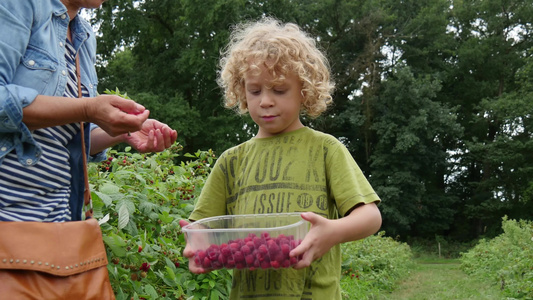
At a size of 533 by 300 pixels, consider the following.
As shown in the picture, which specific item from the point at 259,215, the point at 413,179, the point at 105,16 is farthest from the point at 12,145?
the point at 413,179

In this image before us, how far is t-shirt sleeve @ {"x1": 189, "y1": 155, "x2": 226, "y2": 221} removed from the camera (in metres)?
1.81

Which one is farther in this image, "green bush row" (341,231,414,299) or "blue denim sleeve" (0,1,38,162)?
"green bush row" (341,231,414,299)

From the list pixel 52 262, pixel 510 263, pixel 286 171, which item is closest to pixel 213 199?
pixel 286 171

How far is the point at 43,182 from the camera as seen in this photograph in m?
1.42

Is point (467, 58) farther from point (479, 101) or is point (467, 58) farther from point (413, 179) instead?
point (413, 179)

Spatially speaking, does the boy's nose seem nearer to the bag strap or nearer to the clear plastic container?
the clear plastic container

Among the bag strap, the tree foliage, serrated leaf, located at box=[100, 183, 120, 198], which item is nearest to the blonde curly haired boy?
the bag strap

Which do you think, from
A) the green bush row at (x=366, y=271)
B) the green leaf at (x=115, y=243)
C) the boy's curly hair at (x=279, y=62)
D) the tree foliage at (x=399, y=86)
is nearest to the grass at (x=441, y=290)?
the green bush row at (x=366, y=271)

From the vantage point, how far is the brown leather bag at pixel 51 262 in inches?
51.8

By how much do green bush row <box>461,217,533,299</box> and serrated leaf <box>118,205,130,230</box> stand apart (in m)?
5.00

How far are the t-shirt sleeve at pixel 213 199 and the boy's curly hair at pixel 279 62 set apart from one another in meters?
0.28

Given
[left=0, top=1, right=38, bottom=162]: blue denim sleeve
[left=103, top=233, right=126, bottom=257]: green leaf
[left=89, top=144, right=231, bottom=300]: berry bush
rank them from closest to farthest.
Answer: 1. [left=0, top=1, right=38, bottom=162]: blue denim sleeve
2. [left=103, top=233, right=126, bottom=257]: green leaf
3. [left=89, top=144, right=231, bottom=300]: berry bush

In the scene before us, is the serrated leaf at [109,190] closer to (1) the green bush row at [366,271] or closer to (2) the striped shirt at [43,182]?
(2) the striped shirt at [43,182]

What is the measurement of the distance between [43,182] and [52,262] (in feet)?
0.64
